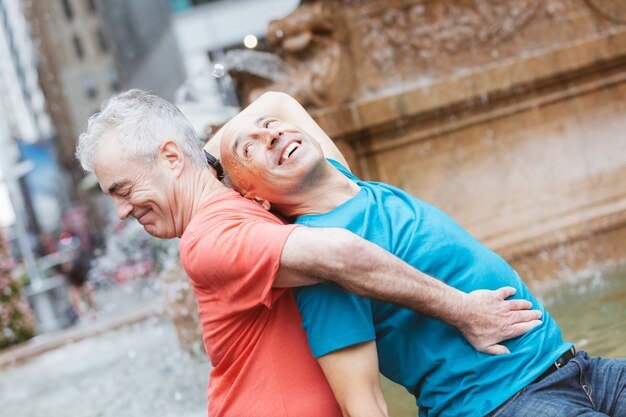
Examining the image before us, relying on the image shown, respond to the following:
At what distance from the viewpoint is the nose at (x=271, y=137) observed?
2174 mm

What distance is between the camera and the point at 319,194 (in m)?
2.19

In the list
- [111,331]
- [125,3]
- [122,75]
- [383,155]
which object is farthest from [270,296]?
[122,75]

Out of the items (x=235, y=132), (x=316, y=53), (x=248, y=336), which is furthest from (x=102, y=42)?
(x=248, y=336)

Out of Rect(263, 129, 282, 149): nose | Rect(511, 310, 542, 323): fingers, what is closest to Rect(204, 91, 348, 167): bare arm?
Rect(263, 129, 282, 149): nose

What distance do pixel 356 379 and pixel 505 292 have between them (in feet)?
1.46

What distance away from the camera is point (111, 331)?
30.4 feet

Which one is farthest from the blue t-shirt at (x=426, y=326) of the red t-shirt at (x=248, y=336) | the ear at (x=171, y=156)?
the ear at (x=171, y=156)

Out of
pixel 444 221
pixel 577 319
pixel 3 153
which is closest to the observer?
pixel 444 221

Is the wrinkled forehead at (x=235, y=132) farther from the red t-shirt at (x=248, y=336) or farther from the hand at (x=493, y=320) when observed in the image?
the hand at (x=493, y=320)

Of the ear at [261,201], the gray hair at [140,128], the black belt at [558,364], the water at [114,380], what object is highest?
the gray hair at [140,128]

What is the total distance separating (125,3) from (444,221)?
3842cm

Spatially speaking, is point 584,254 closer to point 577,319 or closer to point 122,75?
point 577,319

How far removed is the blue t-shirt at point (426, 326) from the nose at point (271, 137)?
204mm

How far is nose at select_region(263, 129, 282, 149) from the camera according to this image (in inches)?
85.6
